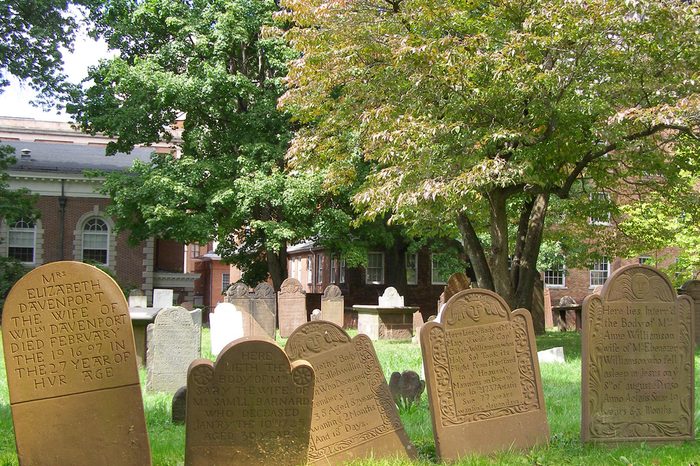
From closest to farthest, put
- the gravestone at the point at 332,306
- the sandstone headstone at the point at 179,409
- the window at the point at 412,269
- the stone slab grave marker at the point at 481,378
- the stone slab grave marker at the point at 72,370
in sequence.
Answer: the stone slab grave marker at the point at 72,370 → the stone slab grave marker at the point at 481,378 → the sandstone headstone at the point at 179,409 → the gravestone at the point at 332,306 → the window at the point at 412,269

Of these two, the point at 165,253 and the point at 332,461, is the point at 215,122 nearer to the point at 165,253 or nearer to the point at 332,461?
the point at 165,253

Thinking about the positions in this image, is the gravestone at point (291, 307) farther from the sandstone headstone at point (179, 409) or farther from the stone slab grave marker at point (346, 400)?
the stone slab grave marker at point (346, 400)

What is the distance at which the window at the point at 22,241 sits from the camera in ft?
118

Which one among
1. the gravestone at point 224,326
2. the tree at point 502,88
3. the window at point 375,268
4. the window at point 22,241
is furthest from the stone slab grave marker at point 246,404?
the window at point 22,241

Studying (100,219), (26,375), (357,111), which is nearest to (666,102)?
(357,111)

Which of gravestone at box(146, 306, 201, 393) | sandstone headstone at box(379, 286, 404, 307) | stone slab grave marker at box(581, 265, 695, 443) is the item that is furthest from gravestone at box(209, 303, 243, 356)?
stone slab grave marker at box(581, 265, 695, 443)

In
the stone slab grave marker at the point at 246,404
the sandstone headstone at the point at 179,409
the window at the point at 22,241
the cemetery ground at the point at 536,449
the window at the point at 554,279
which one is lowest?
the cemetery ground at the point at 536,449

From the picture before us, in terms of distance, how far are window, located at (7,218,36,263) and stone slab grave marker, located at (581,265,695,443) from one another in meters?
33.9

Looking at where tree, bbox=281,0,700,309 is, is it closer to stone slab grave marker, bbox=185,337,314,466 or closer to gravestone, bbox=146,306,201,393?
gravestone, bbox=146,306,201,393

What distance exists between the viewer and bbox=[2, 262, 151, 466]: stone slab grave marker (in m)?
5.43

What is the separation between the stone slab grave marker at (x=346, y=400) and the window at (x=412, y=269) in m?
28.7

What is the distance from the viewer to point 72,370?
551 centimetres

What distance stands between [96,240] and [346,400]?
1306 inches

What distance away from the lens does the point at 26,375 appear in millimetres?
5422
